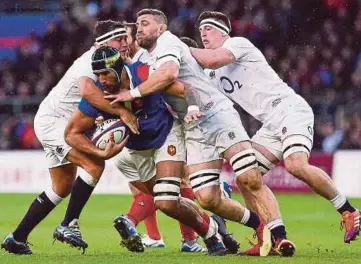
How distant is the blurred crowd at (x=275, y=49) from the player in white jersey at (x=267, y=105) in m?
10.6

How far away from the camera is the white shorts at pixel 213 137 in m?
9.83

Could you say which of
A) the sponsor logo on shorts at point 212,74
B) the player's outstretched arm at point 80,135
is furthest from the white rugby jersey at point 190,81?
the player's outstretched arm at point 80,135

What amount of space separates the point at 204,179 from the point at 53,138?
1.54 m

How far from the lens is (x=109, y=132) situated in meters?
9.60

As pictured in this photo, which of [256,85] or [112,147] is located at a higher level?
[256,85]

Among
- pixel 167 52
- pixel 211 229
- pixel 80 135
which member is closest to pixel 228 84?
pixel 167 52

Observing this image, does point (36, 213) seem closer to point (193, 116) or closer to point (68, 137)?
point (68, 137)

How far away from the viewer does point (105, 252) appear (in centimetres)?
1043

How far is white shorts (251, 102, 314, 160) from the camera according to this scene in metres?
10.1

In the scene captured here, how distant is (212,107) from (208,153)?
0.42 meters

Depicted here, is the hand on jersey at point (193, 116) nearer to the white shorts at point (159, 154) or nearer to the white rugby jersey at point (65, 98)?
the white shorts at point (159, 154)

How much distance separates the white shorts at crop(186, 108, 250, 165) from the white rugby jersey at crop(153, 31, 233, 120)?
→ 11cm

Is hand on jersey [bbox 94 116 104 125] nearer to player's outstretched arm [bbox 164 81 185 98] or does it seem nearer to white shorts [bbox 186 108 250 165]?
player's outstretched arm [bbox 164 81 185 98]

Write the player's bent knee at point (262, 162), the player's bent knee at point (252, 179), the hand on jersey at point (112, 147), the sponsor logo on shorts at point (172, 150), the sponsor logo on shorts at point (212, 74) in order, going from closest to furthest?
1. the hand on jersey at point (112, 147)
2. the player's bent knee at point (252, 179)
3. the sponsor logo on shorts at point (172, 150)
4. the player's bent knee at point (262, 162)
5. the sponsor logo on shorts at point (212, 74)
